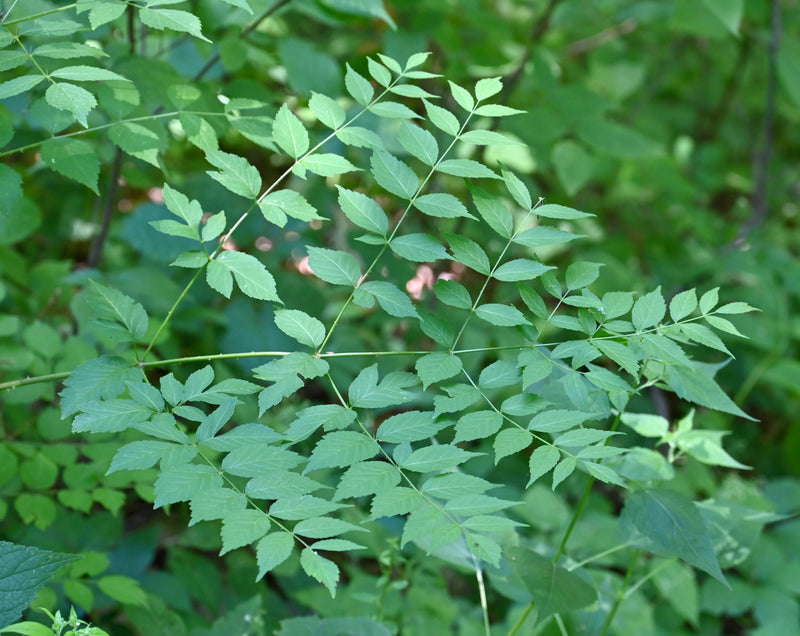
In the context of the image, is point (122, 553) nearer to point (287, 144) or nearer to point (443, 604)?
point (443, 604)

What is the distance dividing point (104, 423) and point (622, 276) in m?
2.02

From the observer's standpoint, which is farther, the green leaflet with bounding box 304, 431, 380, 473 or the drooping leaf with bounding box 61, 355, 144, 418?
the drooping leaf with bounding box 61, 355, 144, 418

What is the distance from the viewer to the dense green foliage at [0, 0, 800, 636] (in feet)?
3.01

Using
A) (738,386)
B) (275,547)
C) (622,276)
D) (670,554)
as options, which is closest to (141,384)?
(275,547)

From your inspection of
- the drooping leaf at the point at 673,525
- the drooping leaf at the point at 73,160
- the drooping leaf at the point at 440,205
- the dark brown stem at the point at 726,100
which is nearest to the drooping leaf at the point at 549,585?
the drooping leaf at the point at 673,525

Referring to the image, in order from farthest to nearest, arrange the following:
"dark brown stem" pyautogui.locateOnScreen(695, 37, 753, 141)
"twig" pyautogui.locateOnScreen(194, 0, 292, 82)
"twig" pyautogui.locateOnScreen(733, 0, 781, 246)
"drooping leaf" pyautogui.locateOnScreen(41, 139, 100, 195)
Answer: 1. "dark brown stem" pyautogui.locateOnScreen(695, 37, 753, 141)
2. "twig" pyautogui.locateOnScreen(733, 0, 781, 246)
3. "twig" pyautogui.locateOnScreen(194, 0, 292, 82)
4. "drooping leaf" pyautogui.locateOnScreen(41, 139, 100, 195)

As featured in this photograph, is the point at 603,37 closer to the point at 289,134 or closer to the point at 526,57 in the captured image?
the point at 526,57

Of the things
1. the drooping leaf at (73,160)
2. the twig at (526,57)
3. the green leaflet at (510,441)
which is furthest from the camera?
the twig at (526,57)

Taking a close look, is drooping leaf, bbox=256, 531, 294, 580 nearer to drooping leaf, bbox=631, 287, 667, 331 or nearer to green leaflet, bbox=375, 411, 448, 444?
green leaflet, bbox=375, 411, 448, 444

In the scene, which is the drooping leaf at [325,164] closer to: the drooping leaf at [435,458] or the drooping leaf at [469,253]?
the drooping leaf at [469,253]

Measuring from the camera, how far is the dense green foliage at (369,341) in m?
0.92

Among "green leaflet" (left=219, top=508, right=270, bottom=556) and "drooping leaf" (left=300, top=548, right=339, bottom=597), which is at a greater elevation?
"green leaflet" (left=219, top=508, right=270, bottom=556)

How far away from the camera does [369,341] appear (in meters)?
2.45

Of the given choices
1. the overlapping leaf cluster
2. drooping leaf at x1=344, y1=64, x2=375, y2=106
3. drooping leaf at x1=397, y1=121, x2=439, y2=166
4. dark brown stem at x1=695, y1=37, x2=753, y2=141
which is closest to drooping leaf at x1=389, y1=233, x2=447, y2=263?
the overlapping leaf cluster
